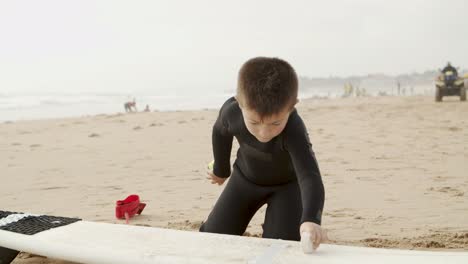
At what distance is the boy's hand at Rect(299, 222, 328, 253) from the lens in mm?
2285

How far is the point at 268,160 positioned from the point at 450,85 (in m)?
14.8

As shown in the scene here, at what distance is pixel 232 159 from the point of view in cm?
647

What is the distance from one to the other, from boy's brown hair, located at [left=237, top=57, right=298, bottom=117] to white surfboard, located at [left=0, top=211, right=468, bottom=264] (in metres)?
0.63

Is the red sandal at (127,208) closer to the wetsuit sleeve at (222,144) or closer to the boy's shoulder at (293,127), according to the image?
the wetsuit sleeve at (222,144)

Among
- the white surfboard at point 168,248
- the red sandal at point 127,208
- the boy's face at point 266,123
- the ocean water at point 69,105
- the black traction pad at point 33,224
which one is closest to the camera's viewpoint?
the white surfboard at point 168,248

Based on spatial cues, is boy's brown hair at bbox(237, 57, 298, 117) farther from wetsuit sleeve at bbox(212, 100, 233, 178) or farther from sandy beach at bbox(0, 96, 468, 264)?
sandy beach at bbox(0, 96, 468, 264)

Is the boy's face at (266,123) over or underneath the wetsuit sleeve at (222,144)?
over

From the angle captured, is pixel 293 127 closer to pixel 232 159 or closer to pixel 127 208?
pixel 127 208

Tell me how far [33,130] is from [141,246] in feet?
31.8

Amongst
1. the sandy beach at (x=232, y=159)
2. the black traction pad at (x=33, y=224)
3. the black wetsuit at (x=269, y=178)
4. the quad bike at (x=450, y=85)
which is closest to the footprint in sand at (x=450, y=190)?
the sandy beach at (x=232, y=159)

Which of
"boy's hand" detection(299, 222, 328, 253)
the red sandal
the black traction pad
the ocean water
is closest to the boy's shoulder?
"boy's hand" detection(299, 222, 328, 253)

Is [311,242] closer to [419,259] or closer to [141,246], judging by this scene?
[419,259]

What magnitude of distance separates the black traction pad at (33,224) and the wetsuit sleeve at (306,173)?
1.38m

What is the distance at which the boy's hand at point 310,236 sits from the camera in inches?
90.0
